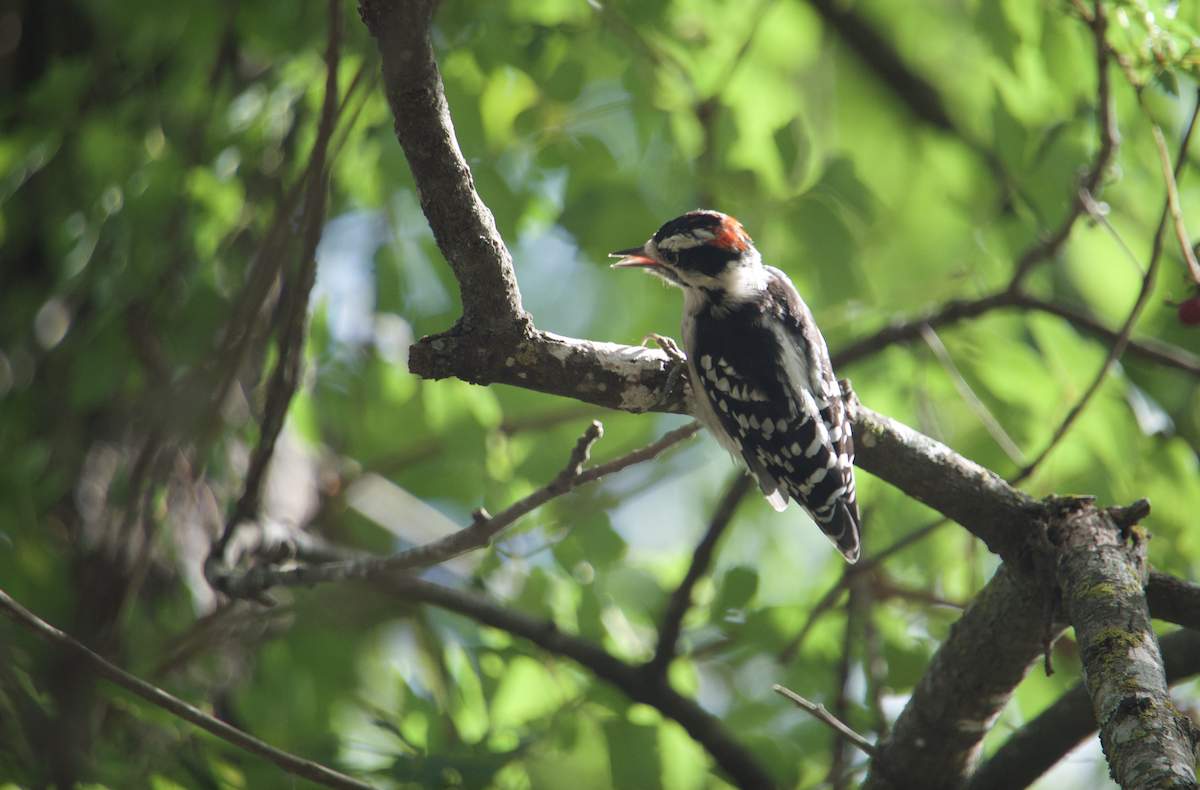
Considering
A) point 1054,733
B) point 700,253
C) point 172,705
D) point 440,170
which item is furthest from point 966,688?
point 172,705

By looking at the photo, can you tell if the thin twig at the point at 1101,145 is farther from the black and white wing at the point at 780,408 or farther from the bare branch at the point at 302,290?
the bare branch at the point at 302,290

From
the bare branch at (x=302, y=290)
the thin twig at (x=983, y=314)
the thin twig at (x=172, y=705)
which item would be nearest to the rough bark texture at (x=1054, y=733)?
the thin twig at (x=983, y=314)

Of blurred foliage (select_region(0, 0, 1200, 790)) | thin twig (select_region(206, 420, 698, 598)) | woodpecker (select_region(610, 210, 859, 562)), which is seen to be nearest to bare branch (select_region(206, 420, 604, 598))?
thin twig (select_region(206, 420, 698, 598))

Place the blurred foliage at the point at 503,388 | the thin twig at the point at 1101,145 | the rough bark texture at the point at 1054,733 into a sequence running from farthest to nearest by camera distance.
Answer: the blurred foliage at the point at 503,388
the thin twig at the point at 1101,145
the rough bark texture at the point at 1054,733

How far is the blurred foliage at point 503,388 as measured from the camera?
2814 millimetres

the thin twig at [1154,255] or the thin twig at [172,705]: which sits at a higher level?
the thin twig at [1154,255]

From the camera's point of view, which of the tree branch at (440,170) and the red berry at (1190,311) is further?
the red berry at (1190,311)

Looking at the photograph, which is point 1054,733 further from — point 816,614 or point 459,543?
point 459,543

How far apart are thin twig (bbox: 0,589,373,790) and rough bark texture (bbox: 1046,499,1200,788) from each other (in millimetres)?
1514

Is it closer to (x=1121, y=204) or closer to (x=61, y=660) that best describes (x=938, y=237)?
(x=1121, y=204)

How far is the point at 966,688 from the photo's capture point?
208cm

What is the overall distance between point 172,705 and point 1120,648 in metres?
1.93

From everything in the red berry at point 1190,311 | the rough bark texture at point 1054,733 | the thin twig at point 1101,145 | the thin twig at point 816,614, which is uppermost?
the thin twig at point 1101,145

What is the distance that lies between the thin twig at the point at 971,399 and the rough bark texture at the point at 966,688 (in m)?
0.94
